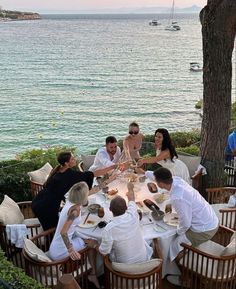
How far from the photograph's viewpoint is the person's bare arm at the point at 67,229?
4.50 m

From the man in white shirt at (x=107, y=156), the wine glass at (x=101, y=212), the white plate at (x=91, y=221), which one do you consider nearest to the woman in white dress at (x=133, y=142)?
the man in white shirt at (x=107, y=156)

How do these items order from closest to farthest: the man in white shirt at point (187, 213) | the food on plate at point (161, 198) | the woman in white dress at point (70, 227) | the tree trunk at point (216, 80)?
1. the woman in white dress at point (70, 227)
2. the man in white shirt at point (187, 213)
3. the food on plate at point (161, 198)
4. the tree trunk at point (216, 80)

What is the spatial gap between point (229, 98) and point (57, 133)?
787 inches

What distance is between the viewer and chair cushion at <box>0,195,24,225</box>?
17.2ft

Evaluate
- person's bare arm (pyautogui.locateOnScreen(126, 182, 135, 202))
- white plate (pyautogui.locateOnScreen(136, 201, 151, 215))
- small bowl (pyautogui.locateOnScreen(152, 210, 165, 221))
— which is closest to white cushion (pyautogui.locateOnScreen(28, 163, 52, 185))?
person's bare arm (pyautogui.locateOnScreen(126, 182, 135, 202))

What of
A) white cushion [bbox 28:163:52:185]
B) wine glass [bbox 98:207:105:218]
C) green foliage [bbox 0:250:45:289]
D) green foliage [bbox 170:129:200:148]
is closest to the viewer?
green foliage [bbox 0:250:45:289]

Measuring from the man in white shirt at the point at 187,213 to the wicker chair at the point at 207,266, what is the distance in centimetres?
15

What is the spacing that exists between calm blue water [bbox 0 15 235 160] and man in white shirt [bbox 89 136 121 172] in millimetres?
14753

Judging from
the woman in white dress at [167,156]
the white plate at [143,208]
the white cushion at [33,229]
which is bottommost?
the white cushion at [33,229]

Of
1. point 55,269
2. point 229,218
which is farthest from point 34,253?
point 229,218

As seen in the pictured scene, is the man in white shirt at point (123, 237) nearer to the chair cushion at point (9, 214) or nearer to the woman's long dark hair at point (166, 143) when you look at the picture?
the chair cushion at point (9, 214)

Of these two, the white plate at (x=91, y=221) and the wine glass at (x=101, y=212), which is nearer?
the white plate at (x=91, y=221)

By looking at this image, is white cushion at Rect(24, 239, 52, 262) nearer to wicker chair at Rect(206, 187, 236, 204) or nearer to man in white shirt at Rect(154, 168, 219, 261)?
man in white shirt at Rect(154, 168, 219, 261)

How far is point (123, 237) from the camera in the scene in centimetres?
430
